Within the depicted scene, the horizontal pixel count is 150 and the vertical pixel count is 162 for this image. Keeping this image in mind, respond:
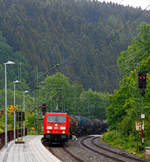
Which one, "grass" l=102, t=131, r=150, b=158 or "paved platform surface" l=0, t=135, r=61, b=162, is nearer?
"paved platform surface" l=0, t=135, r=61, b=162

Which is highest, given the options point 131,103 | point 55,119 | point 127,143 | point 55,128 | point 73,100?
point 131,103

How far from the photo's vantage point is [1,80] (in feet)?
457

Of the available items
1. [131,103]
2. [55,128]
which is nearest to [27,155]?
[55,128]

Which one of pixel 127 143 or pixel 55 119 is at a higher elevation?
pixel 55 119

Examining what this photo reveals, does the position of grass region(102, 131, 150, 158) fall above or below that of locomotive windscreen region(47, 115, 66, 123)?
below

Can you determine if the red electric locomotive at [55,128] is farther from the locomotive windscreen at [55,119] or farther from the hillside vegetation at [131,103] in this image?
the hillside vegetation at [131,103]

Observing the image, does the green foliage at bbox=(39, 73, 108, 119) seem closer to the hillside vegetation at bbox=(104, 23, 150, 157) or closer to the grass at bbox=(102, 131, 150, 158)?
the hillside vegetation at bbox=(104, 23, 150, 157)

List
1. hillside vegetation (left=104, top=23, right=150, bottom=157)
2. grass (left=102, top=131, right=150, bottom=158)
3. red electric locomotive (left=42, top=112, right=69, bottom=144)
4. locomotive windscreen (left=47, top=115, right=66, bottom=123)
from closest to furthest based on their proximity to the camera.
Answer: grass (left=102, top=131, right=150, bottom=158), hillside vegetation (left=104, top=23, right=150, bottom=157), red electric locomotive (left=42, top=112, right=69, bottom=144), locomotive windscreen (left=47, top=115, right=66, bottom=123)

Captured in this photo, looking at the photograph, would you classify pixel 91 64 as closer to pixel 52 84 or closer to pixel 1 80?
pixel 1 80

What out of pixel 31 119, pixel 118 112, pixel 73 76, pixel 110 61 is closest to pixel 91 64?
pixel 110 61

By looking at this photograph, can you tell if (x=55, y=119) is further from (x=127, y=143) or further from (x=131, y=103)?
(x=131, y=103)

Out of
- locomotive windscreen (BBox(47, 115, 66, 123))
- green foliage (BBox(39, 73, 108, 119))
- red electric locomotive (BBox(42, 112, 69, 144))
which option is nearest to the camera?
red electric locomotive (BBox(42, 112, 69, 144))

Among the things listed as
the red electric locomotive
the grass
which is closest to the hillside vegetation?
the grass

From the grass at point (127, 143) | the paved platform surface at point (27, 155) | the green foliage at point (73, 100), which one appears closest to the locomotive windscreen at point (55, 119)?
the grass at point (127, 143)
